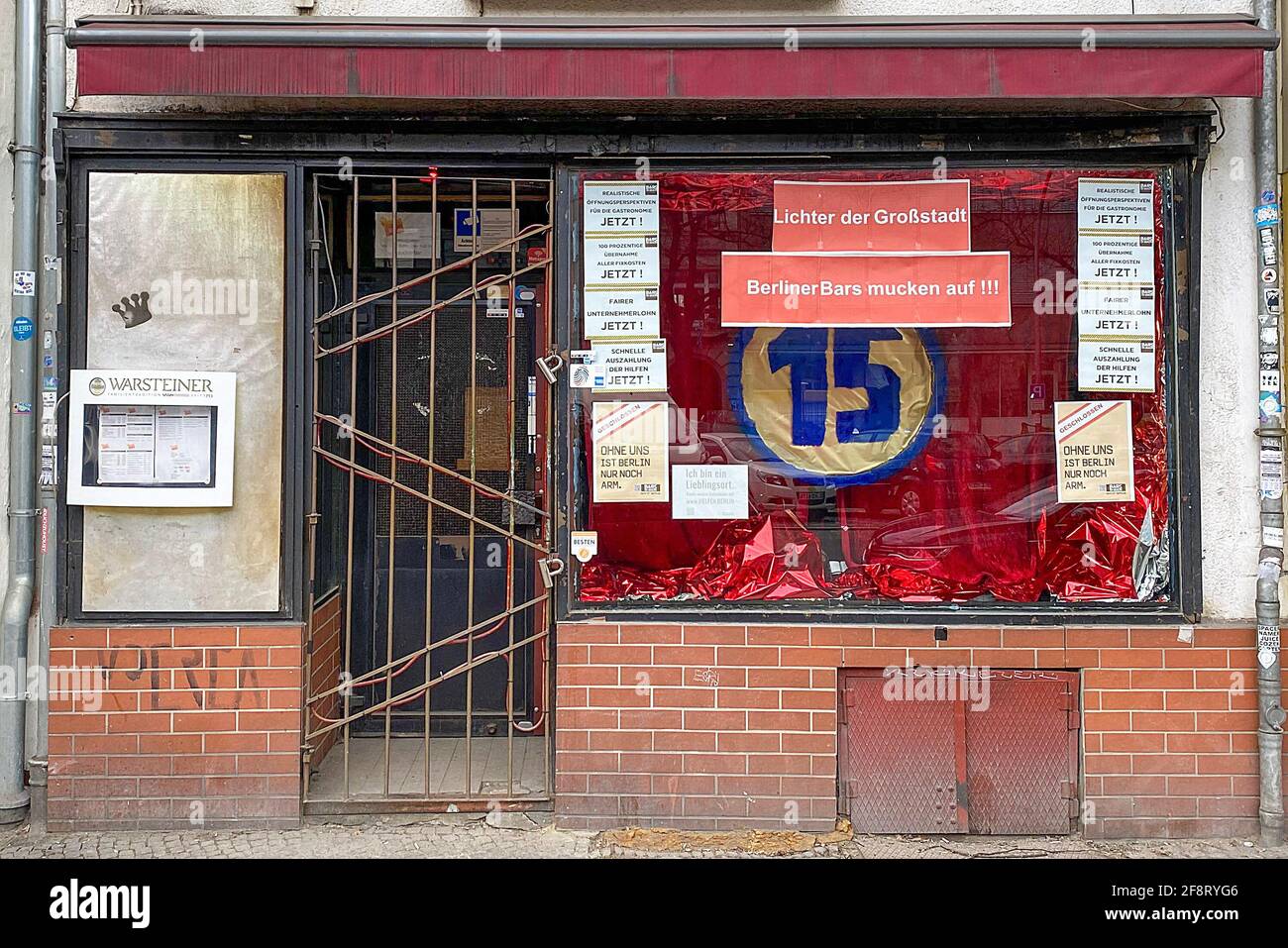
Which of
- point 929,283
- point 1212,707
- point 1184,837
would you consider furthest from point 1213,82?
point 1184,837

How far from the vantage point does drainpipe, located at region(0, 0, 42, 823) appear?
14.6 feet

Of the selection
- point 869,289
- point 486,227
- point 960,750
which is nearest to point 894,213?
point 869,289

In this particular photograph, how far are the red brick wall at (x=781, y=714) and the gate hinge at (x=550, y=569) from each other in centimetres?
27

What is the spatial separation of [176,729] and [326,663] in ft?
2.59

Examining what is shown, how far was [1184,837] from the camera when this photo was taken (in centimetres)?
444

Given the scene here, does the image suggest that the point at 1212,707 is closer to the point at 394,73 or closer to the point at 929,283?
the point at 929,283

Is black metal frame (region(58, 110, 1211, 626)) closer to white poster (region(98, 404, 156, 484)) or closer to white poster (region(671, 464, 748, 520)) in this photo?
white poster (region(98, 404, 156, 484))

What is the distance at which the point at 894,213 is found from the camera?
4.58 metres

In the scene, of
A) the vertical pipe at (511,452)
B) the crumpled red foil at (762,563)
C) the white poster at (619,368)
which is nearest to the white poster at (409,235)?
the vertical pipe at (511,452)

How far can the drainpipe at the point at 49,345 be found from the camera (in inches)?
176

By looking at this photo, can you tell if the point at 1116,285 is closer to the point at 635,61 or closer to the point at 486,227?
the point at 635,61

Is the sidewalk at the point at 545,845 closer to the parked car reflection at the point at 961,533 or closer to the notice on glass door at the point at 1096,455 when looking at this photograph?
the parked car reflection at the point at 961,533

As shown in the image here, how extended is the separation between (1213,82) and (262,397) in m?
4.41

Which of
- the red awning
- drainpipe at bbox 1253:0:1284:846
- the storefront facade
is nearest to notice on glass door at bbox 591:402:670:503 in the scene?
the storefront facade
